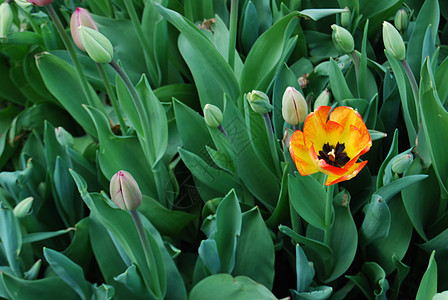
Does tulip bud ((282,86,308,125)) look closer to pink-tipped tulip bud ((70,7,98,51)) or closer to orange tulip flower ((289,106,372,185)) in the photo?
orange tulip flower ((289,106,372,185))

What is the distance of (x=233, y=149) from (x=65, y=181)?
37cm

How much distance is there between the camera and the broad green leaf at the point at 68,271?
0.86 m

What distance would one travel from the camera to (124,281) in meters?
0.84

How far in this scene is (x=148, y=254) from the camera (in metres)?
0.81

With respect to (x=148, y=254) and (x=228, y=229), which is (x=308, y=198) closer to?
(x=228, y=229)

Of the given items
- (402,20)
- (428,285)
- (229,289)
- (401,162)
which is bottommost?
(229,289)

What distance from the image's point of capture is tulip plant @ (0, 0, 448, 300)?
0.83m

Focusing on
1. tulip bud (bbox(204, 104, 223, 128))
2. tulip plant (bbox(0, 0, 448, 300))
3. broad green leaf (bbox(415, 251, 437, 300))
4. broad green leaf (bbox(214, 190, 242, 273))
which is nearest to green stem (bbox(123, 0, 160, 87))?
tulip plant (bbox(0, 0, 448, 300))

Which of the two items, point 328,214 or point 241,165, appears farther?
point 241,165

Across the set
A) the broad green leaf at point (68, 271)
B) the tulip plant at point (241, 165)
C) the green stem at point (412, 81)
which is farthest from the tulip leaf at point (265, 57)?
the broad green leaf at point (68, 271)

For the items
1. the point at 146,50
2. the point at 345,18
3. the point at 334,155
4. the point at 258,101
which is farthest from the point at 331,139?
the point at 146,50

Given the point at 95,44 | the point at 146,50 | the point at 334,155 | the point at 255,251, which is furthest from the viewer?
the point at 146,50

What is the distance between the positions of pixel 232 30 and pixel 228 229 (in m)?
0.36

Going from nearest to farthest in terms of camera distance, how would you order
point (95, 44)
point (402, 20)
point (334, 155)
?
point (334, 155) < point (95, 44) < point (402, 20)
